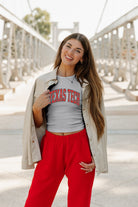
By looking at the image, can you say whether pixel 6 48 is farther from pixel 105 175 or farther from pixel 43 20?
pixel 43 20

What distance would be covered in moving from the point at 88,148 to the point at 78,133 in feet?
0.34

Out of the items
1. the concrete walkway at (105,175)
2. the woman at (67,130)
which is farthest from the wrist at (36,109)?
the concrete walkway at (105,175)

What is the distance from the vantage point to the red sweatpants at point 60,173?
73.4 inches

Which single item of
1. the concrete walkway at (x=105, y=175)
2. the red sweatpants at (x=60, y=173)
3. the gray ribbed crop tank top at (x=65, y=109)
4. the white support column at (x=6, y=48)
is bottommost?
the concrete walkway at (x=105, y=175)

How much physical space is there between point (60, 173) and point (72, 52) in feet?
2.30

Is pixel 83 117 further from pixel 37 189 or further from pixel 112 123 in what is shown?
pixel 112 123

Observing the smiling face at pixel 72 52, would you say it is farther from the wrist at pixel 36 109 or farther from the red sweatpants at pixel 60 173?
Answer: the red sweatpants at pixel 60 173

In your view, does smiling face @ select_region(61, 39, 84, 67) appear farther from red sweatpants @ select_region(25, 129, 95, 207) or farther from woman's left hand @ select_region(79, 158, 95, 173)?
woman's left hand @ select_region(79, 158, 95, 173)

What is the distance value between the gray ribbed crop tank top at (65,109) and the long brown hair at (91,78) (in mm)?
77

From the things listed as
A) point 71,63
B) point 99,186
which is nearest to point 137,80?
point 99,186

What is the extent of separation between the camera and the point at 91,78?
2.05 metres

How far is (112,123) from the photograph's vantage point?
6516 millimetres

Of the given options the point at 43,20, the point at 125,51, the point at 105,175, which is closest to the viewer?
the point at 105,175

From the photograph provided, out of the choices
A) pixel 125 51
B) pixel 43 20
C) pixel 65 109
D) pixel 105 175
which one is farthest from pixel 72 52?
pixel 43 20
